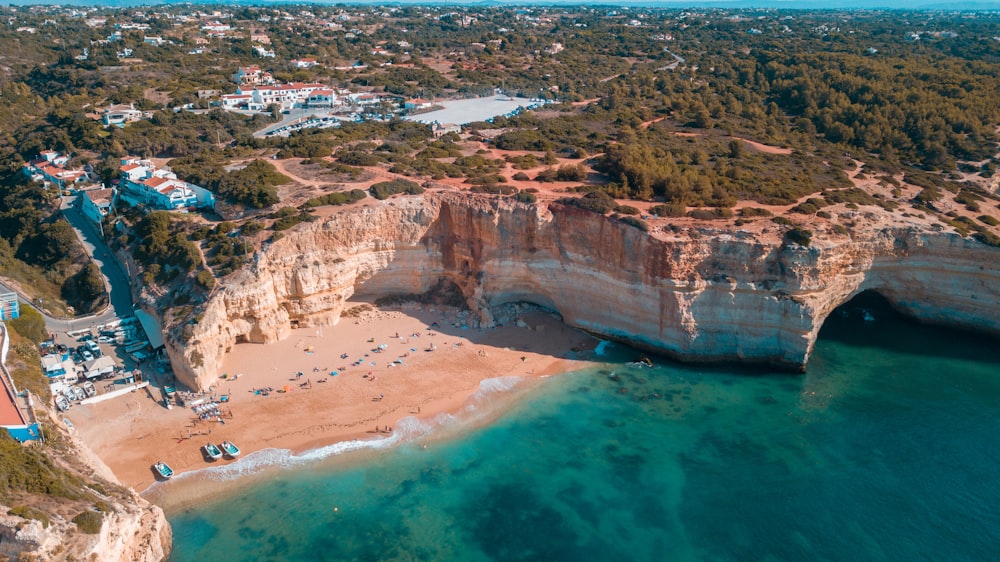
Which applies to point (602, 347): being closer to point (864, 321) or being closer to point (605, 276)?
point (605, 276)

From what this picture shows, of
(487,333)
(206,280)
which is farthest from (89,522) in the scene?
(487,333)

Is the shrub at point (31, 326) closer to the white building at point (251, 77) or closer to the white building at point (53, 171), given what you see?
the white building at point (53, 171)

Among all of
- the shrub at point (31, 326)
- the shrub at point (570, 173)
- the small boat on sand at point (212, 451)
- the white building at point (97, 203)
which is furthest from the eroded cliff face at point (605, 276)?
the white building at point (97, 203)

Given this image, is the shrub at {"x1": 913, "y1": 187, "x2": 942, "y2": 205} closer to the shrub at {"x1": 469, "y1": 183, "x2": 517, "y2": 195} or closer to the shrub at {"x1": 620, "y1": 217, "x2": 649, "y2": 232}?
the shrub at {"x1": 620, "y1": 217, "x2": 649, "y2": 232}

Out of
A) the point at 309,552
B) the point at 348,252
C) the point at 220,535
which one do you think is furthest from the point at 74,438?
the point at 348,252

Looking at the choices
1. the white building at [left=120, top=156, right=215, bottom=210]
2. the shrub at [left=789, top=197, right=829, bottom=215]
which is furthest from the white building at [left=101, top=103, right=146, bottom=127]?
the shrub at [left=789, top=197, right=829, bottom=215]

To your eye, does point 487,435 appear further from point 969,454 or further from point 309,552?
point 969,454
